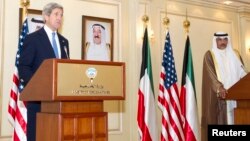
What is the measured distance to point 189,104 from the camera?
16.5 feet

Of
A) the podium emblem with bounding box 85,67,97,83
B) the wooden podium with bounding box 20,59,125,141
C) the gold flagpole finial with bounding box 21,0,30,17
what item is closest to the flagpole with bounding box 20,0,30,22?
the gold flagpole finial with bounding box 21,0,30,17

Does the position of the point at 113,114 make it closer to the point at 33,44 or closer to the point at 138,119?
the point at 138,119

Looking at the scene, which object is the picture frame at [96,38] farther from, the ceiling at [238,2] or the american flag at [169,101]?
the ceiling at [238,2]

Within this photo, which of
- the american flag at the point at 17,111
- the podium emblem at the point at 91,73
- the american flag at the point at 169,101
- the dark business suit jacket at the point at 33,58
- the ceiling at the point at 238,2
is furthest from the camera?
the ceiling at the point at 238,2

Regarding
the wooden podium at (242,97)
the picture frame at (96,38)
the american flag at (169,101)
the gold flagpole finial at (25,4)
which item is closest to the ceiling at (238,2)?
the american flag at (169,101)

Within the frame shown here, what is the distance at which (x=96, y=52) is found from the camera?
197 inches

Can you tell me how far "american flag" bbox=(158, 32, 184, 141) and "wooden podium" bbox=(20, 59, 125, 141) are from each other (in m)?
2.93

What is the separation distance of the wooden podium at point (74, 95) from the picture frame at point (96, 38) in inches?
107

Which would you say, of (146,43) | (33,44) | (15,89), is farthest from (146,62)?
(33,44)

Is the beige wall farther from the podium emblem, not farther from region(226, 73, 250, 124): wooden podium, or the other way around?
the podium emblem

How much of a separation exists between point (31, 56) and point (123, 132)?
10.1ft

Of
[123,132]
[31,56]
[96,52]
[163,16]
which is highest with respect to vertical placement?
[163,16]

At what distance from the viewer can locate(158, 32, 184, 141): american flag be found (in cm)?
504

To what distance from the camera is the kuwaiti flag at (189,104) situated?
4949 mm
